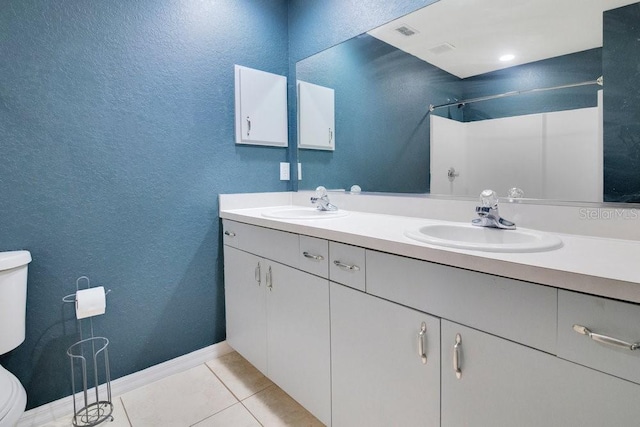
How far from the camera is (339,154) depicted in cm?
199

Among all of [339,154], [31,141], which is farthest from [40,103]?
[339,154]

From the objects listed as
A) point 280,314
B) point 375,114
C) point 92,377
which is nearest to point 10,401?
point 92,377

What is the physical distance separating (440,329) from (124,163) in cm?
157

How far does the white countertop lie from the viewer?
0.62 metres

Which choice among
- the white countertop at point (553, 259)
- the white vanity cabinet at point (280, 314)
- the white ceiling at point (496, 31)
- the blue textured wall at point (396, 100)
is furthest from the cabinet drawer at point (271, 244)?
the white ceiling at point (496, 31)

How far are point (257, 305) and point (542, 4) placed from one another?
1696mm

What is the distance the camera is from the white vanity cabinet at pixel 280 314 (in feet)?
4.17

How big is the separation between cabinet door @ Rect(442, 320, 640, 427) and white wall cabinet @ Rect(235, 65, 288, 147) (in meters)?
1.60

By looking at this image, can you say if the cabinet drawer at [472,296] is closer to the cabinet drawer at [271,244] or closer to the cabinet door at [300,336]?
the cabinet door at [300,336]

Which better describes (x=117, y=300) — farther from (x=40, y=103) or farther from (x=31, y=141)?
(x=40, y=103)

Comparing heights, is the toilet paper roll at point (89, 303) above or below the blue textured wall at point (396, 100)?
below

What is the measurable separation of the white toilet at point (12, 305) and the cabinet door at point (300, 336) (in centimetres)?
90

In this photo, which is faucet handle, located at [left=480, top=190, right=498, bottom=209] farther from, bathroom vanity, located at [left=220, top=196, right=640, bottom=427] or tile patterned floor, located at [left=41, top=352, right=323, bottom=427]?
tile patterned floor, located at [left=41, top=352, right=323, bottom=427]

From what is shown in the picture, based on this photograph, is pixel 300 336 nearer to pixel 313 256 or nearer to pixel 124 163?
pixel 313 256
